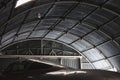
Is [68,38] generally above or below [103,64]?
above

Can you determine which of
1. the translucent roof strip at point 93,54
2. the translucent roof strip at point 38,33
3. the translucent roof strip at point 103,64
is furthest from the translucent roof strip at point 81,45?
the translucent roof strip at point 38,33

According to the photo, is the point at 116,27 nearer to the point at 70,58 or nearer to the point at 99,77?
the point at 70,58

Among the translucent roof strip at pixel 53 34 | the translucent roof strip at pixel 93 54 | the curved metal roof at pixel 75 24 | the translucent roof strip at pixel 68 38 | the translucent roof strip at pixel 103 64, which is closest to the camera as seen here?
the curved metal roof at pixel 75 24

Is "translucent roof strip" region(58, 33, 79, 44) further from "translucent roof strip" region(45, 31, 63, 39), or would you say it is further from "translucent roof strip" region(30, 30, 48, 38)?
"translucent roof strip" region(30, 30, 48, 38)

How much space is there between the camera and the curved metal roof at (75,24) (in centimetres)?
1356

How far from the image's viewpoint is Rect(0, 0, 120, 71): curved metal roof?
44.5ft

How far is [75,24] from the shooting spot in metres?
18.8

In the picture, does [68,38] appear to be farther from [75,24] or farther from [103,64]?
[75,24]

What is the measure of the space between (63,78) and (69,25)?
579 inches

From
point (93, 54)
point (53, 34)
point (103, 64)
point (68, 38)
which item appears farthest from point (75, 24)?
point (103, 64)

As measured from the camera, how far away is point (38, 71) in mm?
5109

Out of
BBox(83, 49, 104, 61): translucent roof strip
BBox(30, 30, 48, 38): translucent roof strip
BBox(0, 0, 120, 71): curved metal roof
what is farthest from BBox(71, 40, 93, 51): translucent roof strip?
BBox(30, 30, 48, 38): translucent roof strip

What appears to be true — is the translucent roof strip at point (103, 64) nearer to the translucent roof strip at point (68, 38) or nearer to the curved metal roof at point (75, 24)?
the curved metal roof at point (75, 24)

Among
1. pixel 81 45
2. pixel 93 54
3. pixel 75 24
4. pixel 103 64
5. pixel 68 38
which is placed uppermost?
pixel 75 24
